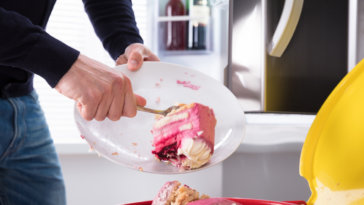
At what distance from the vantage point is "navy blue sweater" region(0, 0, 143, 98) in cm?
42

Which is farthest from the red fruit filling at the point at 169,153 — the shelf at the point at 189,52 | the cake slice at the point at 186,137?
the shelf at the point at 189,52

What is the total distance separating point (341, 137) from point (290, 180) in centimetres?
→ 34

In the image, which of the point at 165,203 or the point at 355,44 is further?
the point at 355,44

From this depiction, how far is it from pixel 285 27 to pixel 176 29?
772mm

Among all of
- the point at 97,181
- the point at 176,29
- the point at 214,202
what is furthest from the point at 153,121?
the point at 176,29

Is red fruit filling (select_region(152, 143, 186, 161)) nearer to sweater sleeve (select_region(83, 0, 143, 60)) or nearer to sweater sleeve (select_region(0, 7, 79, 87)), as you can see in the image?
sweater sleeve (select_region(0, 7, 79, 87))

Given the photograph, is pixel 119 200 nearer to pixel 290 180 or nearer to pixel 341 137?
pixel 290 180

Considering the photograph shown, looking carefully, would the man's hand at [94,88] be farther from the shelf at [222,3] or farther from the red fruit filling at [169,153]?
the shelf at [222,3]

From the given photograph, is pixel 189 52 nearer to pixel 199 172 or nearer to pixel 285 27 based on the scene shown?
pixel 199 172

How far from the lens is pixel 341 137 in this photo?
0.45m

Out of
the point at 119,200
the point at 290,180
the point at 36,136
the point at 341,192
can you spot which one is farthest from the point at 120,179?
the point at 341,192

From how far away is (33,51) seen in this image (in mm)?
433

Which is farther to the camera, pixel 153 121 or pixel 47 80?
pixel 153 121

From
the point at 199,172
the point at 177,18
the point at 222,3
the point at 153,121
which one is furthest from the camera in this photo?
the point at 177,18
